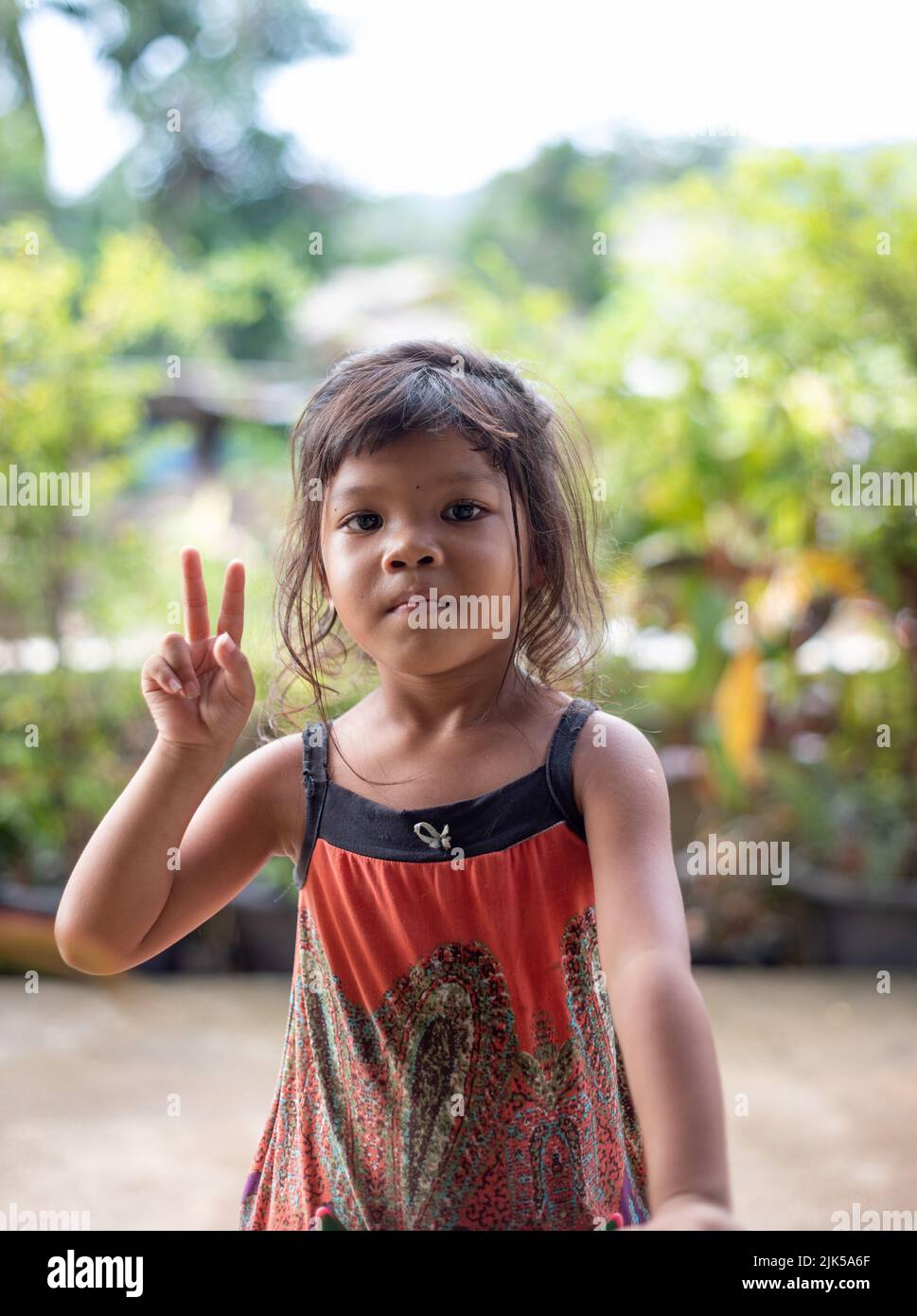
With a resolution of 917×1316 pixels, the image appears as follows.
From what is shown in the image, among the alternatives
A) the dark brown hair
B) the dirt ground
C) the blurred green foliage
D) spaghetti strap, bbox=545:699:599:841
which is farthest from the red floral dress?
the blurred green foliage

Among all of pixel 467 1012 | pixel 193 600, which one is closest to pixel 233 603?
pixel 193 600

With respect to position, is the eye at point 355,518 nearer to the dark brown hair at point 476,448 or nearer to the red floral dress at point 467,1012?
the dark brown hair at point 476,448

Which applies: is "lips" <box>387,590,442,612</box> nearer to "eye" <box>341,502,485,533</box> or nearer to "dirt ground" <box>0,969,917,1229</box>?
"eye" <box>341,502,485,533</box>

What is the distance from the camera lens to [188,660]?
34.1 inches

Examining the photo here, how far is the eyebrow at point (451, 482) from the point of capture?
820 mm

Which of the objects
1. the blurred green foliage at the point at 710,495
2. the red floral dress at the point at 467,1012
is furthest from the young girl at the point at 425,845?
the blurred green foliage at the point at 710,495

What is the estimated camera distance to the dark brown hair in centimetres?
85

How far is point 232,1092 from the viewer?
251 centimetres

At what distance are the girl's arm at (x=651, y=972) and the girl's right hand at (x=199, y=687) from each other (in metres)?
0.24

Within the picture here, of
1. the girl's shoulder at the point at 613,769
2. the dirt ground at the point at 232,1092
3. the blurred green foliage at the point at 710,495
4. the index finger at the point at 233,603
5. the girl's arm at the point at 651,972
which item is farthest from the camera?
the blurred green foliage at the point at 710,495

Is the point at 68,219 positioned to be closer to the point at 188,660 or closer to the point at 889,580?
the point at 889,580

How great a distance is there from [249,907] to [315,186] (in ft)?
12.9
